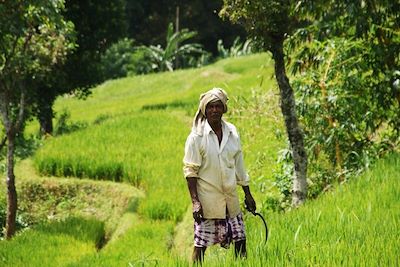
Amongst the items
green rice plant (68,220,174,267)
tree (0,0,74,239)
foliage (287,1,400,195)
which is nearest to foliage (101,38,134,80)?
tree (0,0,74,239)

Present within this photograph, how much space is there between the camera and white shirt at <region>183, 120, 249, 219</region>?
4.53 m

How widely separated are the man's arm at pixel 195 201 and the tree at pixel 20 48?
3.06 m

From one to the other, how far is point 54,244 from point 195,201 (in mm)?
3519

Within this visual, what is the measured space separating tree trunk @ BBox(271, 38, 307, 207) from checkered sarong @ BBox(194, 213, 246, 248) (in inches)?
72.4

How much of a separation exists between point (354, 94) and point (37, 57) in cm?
628

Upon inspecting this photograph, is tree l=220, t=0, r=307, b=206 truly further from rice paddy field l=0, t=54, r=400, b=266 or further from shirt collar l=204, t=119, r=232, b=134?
shirt collar l=204, t=119, r=232, b=134

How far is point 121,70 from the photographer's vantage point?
35281 mm

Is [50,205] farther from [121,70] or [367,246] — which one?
[121,70]

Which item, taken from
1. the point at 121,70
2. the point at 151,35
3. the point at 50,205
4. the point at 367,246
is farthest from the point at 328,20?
the point at 151,35

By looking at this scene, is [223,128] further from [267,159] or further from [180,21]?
[180,21]

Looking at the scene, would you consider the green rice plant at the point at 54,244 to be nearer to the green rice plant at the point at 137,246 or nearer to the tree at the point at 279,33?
the green rice plant at the point at 137,246

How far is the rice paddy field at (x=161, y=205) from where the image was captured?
161 inches

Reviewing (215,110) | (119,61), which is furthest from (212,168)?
(119,61)

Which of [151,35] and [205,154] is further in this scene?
[151,35]
